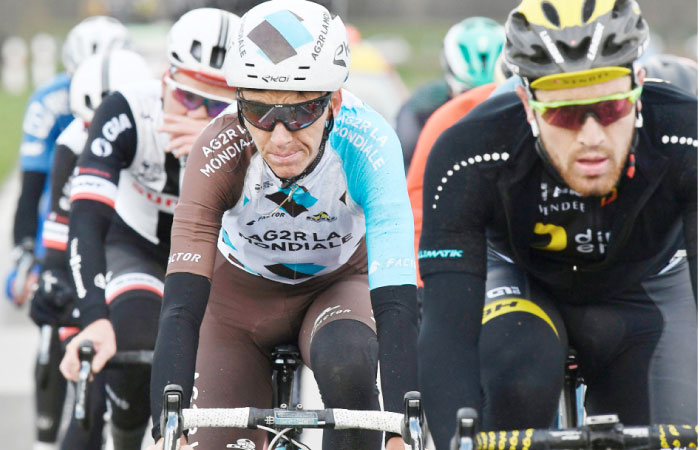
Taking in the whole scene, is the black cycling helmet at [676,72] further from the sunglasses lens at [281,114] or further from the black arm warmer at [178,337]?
the black arm warmer at [178,337]

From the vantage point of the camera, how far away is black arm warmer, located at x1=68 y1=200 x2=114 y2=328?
5.27 metres

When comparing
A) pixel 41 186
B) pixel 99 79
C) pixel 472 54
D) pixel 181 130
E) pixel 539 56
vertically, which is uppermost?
pixel 472 54

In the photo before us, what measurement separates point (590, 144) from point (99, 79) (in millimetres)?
3953

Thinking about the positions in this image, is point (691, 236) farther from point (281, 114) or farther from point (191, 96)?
point (191, 96)

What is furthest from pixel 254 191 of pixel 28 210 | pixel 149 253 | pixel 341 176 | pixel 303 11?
pixel 28 210

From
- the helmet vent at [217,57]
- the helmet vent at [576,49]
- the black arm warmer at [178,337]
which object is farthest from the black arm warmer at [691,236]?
the helmet vent at [217,57]

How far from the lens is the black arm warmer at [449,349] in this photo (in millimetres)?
3736

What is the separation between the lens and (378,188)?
14.1ft

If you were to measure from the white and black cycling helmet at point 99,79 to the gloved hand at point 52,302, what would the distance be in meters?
1.15

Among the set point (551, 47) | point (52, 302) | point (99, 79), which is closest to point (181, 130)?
point (52, 302)

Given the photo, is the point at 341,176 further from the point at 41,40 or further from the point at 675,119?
the point at 41,40

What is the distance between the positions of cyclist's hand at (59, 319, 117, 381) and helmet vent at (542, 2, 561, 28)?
6.92 feet

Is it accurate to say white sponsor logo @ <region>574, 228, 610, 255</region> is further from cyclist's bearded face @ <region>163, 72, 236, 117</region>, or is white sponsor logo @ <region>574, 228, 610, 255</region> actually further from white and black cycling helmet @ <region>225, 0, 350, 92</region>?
cyclist's bearded face @ <region>163, 72, 236, 117</region>

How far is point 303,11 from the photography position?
434cm
